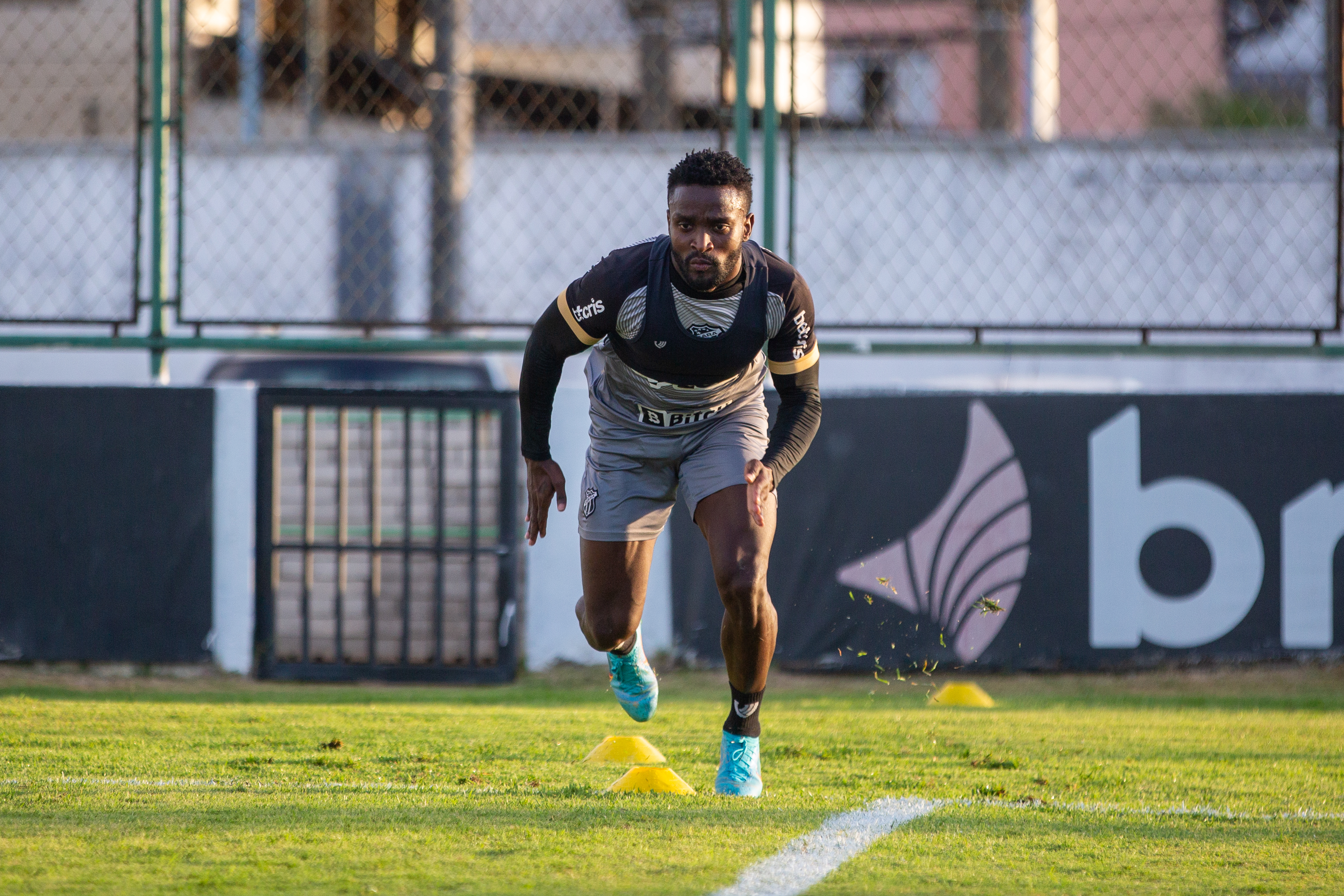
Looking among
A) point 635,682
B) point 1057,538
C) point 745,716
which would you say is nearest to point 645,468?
point 635,682

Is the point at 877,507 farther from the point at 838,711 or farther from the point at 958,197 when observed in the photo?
the point at 958,197

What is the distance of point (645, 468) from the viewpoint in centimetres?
509

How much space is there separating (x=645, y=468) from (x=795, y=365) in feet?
2.26

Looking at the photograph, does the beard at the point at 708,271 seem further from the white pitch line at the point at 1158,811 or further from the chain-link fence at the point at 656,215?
the chain-link fence at the point at 656,215

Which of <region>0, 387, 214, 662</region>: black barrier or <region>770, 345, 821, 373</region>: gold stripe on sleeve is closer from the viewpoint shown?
<region>770, 345, 821, 373</region>: gold stripe on sleeve

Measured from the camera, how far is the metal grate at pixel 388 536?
24.7 ft

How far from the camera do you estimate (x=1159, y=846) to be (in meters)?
3.86

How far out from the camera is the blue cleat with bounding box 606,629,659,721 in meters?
5.16

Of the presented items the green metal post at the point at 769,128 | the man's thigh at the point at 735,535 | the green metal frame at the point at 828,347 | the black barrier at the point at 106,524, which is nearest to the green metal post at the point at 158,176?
the green metal frame at the point at 828,347

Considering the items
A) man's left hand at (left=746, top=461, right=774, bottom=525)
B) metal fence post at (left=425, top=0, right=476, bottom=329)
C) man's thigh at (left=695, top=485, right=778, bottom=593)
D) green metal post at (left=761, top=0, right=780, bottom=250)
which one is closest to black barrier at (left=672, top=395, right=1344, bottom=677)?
green metal post at (left=761, top=0, right=780, bottom=250)

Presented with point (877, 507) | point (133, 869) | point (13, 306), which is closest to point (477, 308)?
point (13, 306)

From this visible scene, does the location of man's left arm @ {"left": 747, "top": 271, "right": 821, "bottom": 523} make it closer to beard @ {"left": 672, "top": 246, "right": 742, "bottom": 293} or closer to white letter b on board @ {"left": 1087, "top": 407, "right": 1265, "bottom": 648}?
beard @ {"left": 672, "top": 246, "right": 742, "bottom": 293}

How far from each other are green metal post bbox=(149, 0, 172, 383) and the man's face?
4.46m

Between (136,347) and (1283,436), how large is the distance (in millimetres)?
6235
